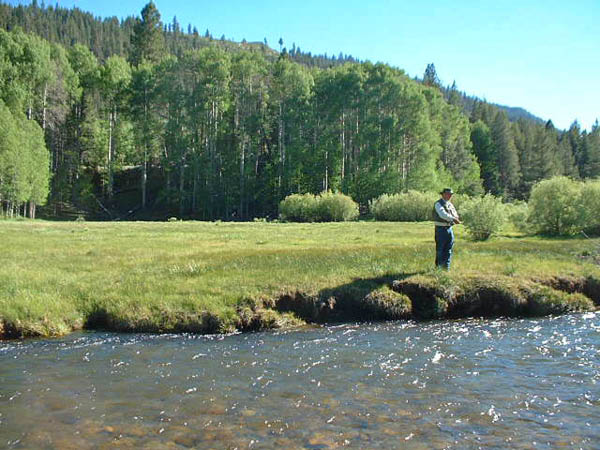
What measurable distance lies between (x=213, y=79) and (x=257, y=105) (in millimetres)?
7158

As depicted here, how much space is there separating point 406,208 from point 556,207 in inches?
860

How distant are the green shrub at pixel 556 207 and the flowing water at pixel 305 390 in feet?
71.7

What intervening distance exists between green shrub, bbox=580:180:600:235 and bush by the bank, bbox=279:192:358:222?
2592 cm

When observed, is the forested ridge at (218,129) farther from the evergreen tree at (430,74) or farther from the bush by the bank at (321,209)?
the evergreen tree at (430,74)

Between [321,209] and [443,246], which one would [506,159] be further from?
[443,246]

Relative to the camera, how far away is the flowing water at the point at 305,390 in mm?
7543

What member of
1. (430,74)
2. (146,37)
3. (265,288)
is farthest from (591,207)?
(430,74)

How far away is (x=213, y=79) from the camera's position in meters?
70.8

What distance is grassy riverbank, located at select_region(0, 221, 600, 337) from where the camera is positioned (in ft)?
45.7

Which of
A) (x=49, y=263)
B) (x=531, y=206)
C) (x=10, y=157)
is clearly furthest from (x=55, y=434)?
(x=10, y=157)

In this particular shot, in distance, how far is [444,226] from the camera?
17172 millimetres

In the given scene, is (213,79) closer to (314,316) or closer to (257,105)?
(257,105)

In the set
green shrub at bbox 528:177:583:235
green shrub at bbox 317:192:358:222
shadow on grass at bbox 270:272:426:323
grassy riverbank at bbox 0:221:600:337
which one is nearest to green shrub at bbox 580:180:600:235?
green shrub at bbox 528:177:583:235

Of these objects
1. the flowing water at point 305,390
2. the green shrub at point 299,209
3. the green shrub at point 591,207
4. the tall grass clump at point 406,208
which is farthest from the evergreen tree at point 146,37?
the flowing water at point 305,390
